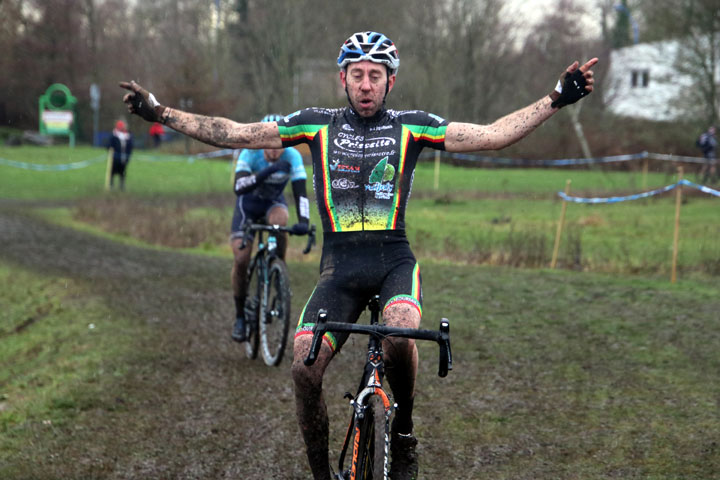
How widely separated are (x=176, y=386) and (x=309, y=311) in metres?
3.80

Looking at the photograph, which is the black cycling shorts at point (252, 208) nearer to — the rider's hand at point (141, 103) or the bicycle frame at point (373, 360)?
the rider's hand at point (141, 103)

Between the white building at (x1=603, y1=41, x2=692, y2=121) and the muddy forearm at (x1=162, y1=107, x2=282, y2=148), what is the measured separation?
3494cm

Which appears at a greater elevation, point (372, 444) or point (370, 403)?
point (370, 403)

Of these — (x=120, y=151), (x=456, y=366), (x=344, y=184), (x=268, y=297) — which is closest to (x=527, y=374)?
Result: (x=456, y=366)

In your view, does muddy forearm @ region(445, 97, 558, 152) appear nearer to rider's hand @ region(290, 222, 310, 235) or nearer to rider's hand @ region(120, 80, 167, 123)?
rider's hand @ region(120, 80, 167, 123)

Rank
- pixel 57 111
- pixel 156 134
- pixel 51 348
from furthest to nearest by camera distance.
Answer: pixel 57 111 < pixel 156 134 < pixel 51 348

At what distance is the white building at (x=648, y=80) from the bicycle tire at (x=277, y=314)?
105 ft

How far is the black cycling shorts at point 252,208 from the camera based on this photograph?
8.31 meters

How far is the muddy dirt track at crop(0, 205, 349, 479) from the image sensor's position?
213 inches

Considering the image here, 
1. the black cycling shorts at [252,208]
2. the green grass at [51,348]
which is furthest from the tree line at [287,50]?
the black cycling shorts at [252,208]

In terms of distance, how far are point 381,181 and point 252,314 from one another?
14.1 feet

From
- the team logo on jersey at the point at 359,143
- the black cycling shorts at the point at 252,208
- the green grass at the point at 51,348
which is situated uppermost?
the team logo on jersey at the point at 359,143

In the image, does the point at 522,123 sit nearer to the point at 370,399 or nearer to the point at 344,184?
the point at 344,184

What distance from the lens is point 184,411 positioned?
22.0ft
